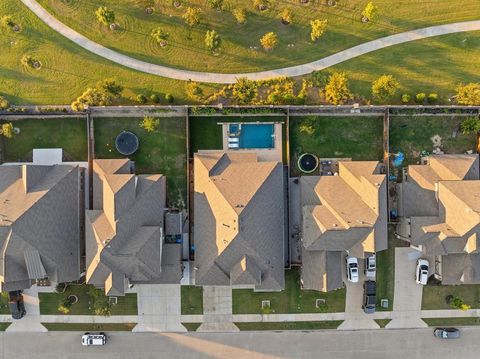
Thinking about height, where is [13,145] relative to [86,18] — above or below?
below

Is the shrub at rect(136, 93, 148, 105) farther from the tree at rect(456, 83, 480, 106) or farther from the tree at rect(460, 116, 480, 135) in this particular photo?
the tree at rect(460, 116, 480, 135)

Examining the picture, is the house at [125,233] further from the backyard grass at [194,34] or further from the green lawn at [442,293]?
the green lawn at [442,293]

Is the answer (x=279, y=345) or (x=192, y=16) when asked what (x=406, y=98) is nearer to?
(x=192, y=16)

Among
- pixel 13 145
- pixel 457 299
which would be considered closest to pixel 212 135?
pixel 13 145

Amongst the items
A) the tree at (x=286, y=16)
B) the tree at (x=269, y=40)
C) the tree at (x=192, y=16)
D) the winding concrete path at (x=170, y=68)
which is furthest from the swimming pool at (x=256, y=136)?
the tree at (x=192, y=16)

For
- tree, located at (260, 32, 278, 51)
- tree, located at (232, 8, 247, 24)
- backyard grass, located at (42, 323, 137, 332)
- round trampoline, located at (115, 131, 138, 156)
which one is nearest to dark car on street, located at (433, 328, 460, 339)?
backyard grass, located at (42, 323, 137, 332)

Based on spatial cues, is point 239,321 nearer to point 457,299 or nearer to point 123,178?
A: point 123,178

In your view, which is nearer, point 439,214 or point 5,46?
point 439,214

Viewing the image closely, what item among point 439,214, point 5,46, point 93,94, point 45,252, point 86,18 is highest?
point 86,18
